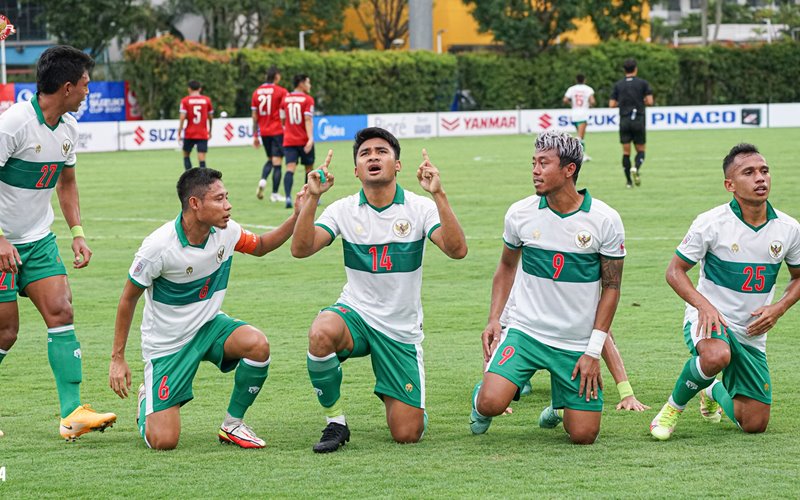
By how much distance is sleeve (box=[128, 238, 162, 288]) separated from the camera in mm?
6289

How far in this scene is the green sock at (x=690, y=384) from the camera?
6.32 m

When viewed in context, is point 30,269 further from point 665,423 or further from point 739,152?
point 739,152

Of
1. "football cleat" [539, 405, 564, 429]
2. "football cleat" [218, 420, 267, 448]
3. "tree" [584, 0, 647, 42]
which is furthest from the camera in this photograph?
"tree" [584, 0, 647, 42]

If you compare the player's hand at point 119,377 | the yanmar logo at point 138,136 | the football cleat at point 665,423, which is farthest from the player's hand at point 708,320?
the yanmar logo at point 138,136

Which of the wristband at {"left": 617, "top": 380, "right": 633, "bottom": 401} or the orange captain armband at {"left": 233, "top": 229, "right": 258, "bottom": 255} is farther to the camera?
the wristband at {"left": 617, "top": 380, "right": 633, "bottom": 401}

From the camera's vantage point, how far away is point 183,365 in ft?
21.2

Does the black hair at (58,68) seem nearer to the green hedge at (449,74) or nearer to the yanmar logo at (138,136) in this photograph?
the yanmar logo at (138,136)

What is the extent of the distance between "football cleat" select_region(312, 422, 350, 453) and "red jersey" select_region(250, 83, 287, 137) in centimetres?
1448

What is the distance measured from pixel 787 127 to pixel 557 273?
38.0 metres

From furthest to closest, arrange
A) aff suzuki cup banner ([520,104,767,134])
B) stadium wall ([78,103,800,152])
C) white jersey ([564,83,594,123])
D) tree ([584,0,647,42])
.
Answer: tree ([584,0,647,42]) < aff suzuki cup banner ([520,104,767,134]) < stadium wall ([78,103,800,152]) < white jersey ([564,83,594,123])

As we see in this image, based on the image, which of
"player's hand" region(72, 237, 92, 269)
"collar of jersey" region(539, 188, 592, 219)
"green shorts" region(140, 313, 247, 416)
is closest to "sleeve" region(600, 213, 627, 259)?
"collar of jersey" region(539, 188, 592, 219)

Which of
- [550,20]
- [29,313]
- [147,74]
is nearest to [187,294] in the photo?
[29,313]

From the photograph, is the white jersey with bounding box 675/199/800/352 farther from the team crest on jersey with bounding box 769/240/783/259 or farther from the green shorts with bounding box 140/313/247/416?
the green shorts with bounding box 140/313/247/416

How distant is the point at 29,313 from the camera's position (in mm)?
10844
